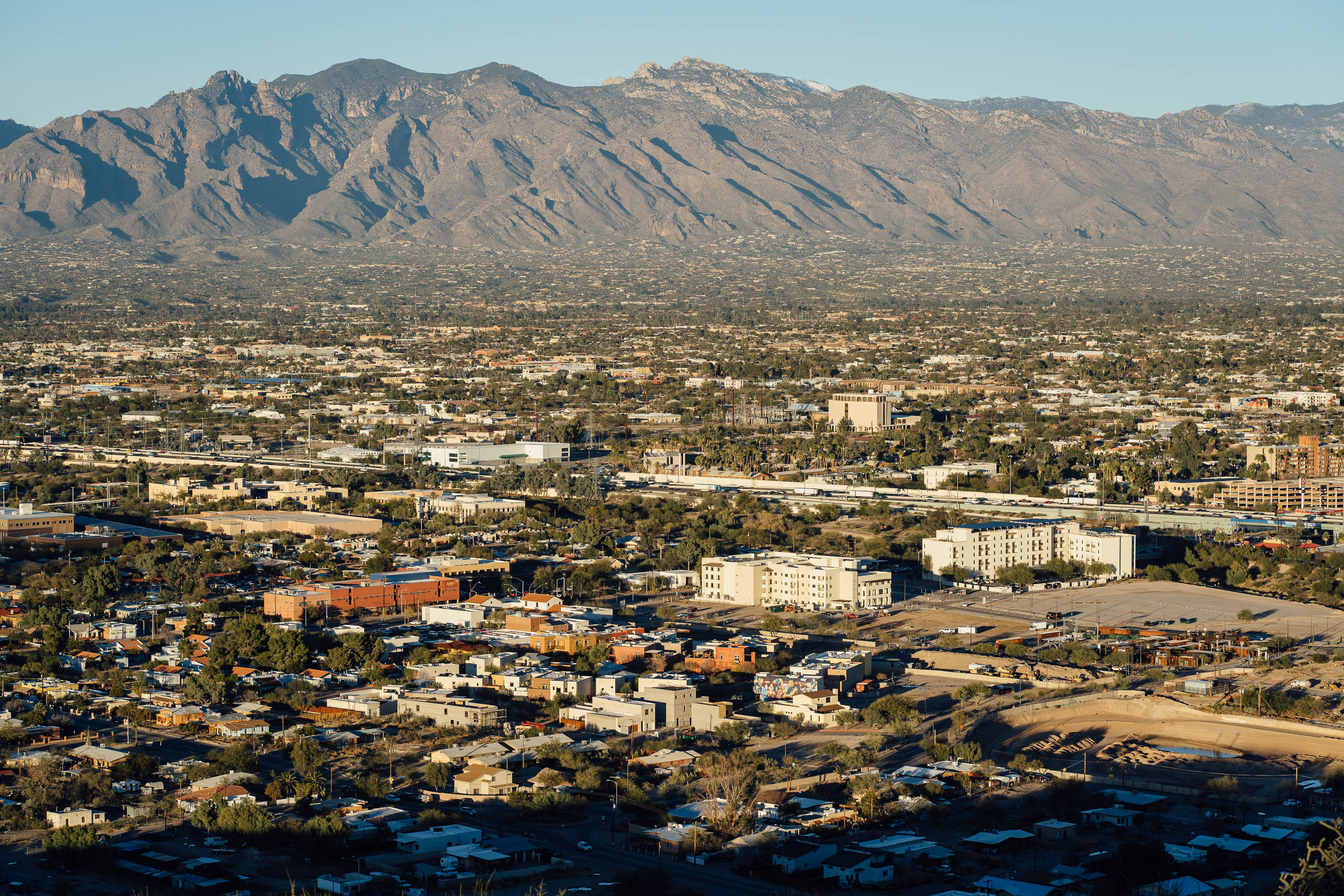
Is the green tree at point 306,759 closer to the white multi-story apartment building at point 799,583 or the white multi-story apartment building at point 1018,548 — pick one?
the white multi-story apartment building at point 799,583

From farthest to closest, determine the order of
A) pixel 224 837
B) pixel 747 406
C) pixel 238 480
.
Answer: pixel 747 406 < pixel 238 480 < pixel 224 837

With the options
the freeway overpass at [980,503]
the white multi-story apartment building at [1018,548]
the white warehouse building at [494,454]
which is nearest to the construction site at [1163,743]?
the white multi-story apartment building at [1018,548]

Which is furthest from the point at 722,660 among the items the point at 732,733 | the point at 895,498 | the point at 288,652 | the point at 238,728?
the point at 895,498

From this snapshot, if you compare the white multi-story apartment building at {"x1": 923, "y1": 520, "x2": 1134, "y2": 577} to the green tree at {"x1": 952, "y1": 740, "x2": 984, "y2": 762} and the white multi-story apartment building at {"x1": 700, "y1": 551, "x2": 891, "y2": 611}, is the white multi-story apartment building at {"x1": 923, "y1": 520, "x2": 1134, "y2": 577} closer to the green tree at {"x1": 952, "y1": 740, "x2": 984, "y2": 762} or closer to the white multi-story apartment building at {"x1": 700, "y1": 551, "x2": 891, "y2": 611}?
the white multi-story apartment building at {"x1": 700, "y1": 551, "x2": 891, "y2": 611}

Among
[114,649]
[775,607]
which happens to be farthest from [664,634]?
[114,649]

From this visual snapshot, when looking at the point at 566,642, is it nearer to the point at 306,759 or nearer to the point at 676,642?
the point at 676,642

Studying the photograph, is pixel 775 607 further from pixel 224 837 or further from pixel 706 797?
pixel 224 837

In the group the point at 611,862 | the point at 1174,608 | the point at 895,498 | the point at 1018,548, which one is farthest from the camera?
the point at 895,498
